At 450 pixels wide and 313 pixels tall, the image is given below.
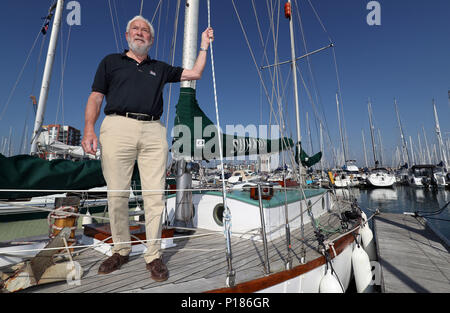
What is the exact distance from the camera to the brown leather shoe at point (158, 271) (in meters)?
1.95

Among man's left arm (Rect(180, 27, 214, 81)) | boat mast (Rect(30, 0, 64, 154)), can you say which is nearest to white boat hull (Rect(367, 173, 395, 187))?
boat mast (Rect(30, 0, 64, 154))

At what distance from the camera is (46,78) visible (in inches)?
371

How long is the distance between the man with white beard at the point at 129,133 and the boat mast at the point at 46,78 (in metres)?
8.58

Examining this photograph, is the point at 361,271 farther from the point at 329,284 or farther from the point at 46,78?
the point at 46,78

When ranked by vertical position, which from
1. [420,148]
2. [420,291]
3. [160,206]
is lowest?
[420,291]

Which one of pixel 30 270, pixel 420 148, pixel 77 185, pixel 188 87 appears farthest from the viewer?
pixel 420 148

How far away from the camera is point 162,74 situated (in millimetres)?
2441

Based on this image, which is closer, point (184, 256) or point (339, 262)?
point (184, 256)

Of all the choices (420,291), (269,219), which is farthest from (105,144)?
(420,291)

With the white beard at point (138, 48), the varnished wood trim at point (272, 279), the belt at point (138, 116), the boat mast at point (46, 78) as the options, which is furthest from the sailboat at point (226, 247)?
the boat mast at point (46, 78)

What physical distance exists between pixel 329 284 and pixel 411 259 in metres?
4.22

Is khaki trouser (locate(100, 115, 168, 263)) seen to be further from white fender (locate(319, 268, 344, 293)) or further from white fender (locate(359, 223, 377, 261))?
white fender (locate(359, 223, 377, 261))
